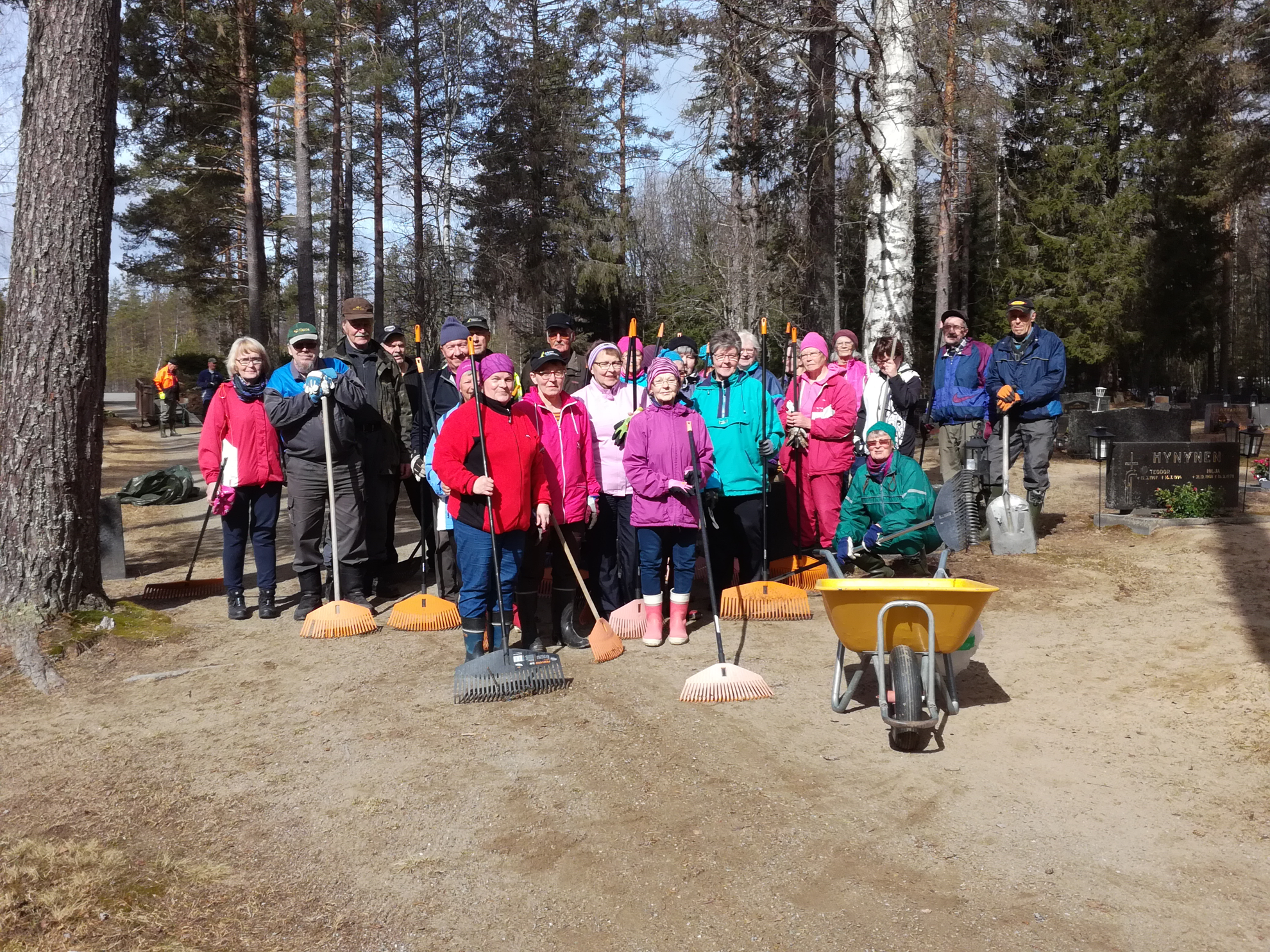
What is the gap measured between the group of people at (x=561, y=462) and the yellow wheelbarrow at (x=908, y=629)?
66.7 inches

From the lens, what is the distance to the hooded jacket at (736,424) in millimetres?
6590

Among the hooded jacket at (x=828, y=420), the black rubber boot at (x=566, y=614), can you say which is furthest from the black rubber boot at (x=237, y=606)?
the hooded jacket at (x=828, y=420)

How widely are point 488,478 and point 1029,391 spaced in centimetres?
507

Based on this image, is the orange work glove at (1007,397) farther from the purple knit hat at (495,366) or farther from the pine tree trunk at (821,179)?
the purple knit hat at (495,366)

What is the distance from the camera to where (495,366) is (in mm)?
5441

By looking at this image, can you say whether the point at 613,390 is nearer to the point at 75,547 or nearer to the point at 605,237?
the point at 75,547

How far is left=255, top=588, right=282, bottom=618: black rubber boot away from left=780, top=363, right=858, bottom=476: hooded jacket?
3886mm

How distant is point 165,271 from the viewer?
2869 cm

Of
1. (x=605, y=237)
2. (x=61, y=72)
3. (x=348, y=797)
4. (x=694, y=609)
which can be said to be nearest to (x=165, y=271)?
(x=605, y=237)

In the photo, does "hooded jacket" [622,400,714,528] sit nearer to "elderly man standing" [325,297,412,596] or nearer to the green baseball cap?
"elderly man standing" [325,297,412,596]

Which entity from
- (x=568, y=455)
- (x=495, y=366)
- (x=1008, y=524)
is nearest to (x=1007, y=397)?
(x=1008, y=524)

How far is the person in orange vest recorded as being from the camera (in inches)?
1000

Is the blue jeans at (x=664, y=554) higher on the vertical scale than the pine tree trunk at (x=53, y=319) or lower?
lower

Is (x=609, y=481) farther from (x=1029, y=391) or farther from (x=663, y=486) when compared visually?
(x=1029, y=391)
